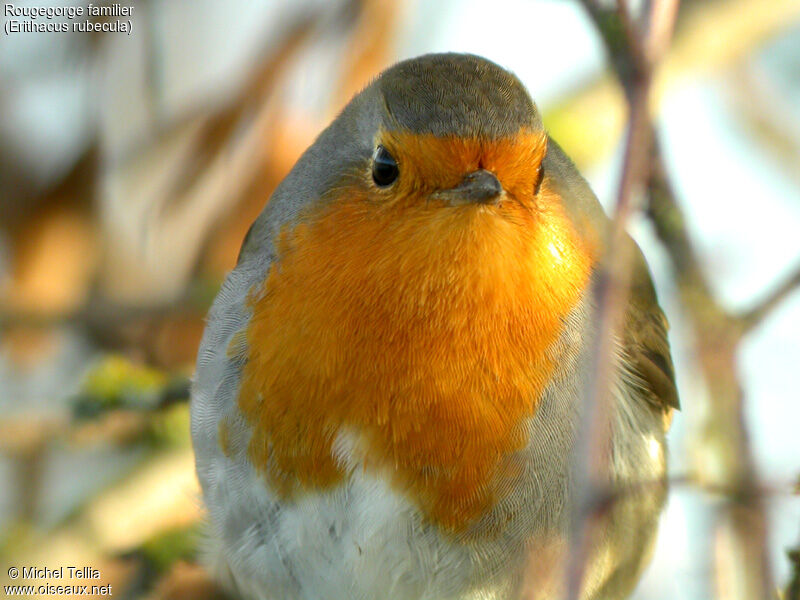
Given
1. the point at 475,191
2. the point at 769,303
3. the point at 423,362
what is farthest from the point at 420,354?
the point at 769,303

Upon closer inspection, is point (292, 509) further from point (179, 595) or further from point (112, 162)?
point (112, 162)

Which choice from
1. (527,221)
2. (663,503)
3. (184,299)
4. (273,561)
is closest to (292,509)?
(273,561)

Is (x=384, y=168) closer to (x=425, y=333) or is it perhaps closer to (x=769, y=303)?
(x=425, y=333)

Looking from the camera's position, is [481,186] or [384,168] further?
[384,168]

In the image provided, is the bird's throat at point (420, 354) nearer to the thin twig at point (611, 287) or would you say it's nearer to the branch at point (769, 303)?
the branch at point (769, 303)

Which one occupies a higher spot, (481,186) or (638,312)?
(481,186)

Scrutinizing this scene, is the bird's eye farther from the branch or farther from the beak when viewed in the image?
the branch

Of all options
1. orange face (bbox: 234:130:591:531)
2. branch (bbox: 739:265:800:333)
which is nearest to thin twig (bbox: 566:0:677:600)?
orange face (bbox: 234:130:591:531)
